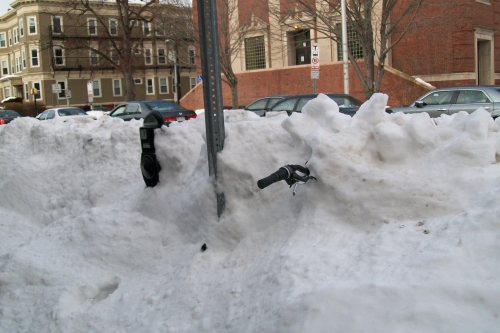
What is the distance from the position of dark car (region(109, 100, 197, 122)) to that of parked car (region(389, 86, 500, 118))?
812 cm

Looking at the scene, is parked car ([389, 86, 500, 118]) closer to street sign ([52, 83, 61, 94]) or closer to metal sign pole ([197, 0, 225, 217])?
metal sign pole ([197, 0, 225, 217])

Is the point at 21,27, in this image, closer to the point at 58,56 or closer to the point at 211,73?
the point at 58,56

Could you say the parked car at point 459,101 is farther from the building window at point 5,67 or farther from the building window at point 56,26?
the building window at point 5,67

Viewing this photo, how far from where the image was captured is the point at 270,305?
10.3 feet

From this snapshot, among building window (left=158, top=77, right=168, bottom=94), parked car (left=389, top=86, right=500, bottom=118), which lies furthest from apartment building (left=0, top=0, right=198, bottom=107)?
parked car (left=389, top=86, right=500, bottom=118)

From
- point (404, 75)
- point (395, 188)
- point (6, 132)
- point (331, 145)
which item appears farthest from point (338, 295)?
point (404, 75)

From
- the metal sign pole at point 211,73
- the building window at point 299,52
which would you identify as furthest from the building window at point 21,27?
the metal sign pole at point 211,73

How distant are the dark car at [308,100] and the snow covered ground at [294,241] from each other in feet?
33.7

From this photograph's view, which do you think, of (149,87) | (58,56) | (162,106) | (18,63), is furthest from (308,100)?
(18,63)

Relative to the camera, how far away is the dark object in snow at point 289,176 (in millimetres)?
3586

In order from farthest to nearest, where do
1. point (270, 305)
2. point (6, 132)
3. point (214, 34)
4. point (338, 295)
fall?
point (6, 132) → point (214, 34) → point (270, 305) → point (338, 295)

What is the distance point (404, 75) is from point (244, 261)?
25.4m

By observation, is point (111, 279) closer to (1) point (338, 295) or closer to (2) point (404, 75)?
(1) point (338, 295)

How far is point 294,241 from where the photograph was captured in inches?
140
